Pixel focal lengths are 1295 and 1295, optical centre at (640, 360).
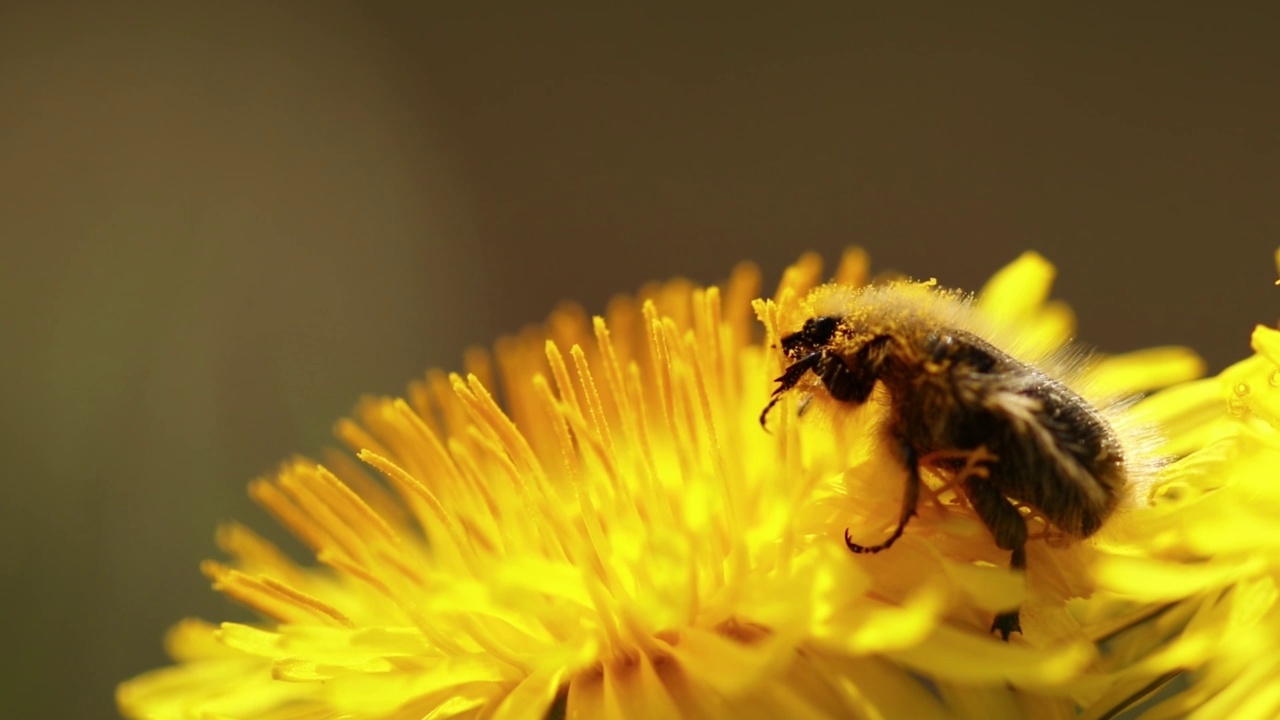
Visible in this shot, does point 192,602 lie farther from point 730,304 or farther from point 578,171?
point 578,171

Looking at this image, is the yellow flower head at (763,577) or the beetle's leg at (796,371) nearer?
the yellow flower head at (763,577)

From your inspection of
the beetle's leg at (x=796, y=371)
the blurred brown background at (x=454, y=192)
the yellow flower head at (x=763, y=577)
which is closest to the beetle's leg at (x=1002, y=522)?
the yellow flower head at (x=763, y=577)

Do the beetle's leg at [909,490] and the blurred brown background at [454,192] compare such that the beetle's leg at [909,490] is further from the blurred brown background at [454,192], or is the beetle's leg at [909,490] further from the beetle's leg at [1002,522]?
the blurred brown background at [454,192]

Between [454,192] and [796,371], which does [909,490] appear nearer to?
[796,371]

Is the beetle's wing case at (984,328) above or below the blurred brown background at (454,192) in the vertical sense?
below

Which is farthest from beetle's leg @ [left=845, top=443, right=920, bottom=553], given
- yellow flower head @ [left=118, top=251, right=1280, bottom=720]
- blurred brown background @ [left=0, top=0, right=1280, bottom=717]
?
blurred brown background @ [left=0, top=0, right=1280, bottom=717]
